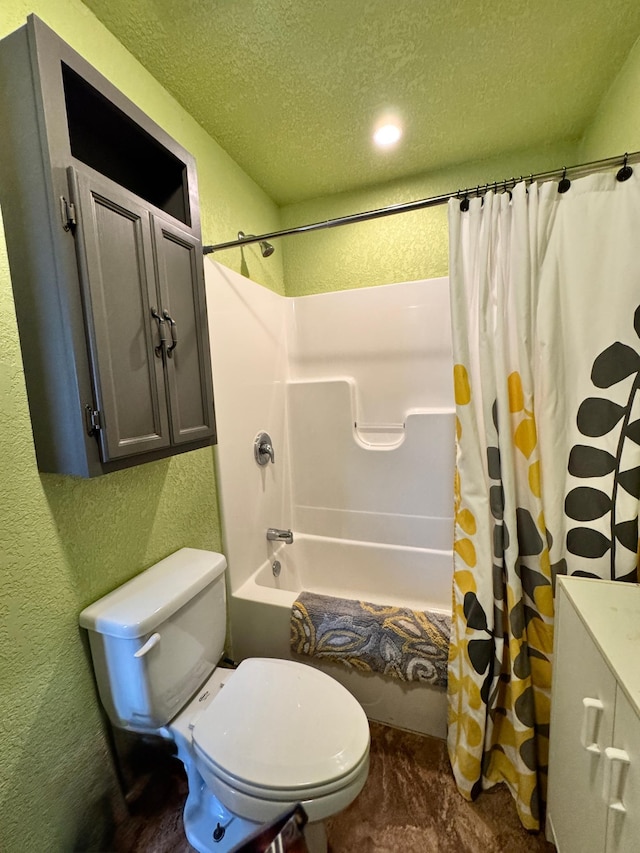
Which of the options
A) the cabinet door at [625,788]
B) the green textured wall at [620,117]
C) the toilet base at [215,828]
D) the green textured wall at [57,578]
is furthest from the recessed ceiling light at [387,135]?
the toilet base at [215,828]

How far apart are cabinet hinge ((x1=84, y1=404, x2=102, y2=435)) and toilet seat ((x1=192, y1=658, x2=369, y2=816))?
34.2 inches

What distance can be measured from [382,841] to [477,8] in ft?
8.66

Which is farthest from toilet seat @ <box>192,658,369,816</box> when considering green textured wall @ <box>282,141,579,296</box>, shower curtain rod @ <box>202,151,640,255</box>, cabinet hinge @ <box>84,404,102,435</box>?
green textured wall @ <box>282,141,579,296</box>

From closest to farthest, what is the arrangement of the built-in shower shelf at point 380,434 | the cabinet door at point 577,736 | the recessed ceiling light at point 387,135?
the cabinet door at point 577,736 < the recessed ceiling light at point 387,135 < the built-in shower shelf at point 380,434

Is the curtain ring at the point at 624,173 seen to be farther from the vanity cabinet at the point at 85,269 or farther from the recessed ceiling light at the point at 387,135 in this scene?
the vanity cabinet at the point at 85,269

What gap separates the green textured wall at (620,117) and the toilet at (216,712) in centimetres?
211

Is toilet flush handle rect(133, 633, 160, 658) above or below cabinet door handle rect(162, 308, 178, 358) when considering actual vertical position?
below

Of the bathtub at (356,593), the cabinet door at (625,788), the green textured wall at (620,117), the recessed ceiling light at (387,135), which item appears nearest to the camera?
the cabinet door at (625,788)

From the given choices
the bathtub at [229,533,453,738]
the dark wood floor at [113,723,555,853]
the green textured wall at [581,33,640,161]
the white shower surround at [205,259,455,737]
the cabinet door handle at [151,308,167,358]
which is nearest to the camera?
the cabinet door handle at [151,308,167,358]

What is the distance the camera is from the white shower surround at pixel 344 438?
5.67 ft

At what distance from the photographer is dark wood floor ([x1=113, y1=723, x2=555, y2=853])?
106 cm

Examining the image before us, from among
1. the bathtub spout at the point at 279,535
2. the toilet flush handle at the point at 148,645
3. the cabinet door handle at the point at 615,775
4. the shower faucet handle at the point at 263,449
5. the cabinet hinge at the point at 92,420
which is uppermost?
the cabinet hinge at the point at 92,420

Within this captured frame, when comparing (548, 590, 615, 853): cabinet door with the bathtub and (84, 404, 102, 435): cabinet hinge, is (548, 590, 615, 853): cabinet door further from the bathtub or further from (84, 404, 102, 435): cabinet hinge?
(84, 404, 102, 435): cabinet hinge

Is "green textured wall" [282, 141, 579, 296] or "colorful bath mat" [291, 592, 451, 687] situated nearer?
"colorful bath mat" [291, 592, 451, 687]
